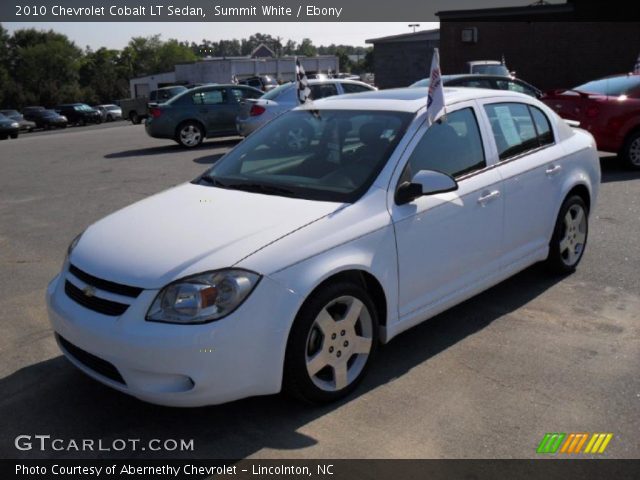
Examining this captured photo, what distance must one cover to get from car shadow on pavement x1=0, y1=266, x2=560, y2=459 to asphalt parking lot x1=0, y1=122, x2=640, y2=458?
0.03ft

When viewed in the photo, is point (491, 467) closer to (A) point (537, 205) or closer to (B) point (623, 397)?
(B) point (623, 397)

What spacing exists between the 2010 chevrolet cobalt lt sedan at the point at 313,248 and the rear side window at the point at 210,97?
39.4ft

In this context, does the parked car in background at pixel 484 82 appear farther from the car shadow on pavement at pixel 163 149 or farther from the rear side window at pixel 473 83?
the car shadow on pavement at pixel 163 149

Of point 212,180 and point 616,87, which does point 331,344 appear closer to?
point 212,180

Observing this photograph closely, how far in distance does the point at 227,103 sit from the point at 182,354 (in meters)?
14.4

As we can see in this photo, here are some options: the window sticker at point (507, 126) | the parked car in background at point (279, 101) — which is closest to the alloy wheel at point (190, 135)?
the parked car in background at point (279, 101)

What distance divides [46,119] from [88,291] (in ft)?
151

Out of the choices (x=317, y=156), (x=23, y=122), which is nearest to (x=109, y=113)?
(x=23, y=122)

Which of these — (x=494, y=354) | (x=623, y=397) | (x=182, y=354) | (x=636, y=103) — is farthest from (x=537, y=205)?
(x=636, y=103)

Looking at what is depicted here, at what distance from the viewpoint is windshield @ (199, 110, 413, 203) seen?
4.00 m

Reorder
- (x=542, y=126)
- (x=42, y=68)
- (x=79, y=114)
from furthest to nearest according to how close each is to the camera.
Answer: (x=42, y=68), (x=79, y=114), (x=542, y=126)

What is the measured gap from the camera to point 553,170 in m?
5.14

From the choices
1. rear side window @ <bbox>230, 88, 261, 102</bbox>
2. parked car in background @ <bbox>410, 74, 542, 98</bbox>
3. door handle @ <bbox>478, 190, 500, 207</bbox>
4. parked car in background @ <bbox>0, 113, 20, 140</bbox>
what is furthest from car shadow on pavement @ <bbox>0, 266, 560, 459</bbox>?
parked car in background @ <bbox>0, 113, 20, 140</bbox>

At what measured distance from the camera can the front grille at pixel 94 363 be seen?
3295mm
